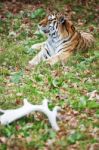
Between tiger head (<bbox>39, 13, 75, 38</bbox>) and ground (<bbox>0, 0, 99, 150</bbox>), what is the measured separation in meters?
0.61

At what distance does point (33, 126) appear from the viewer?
6914mm

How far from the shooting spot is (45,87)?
8812 millimetres

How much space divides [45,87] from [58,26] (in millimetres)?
2690

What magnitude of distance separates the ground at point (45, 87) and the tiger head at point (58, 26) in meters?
0.61

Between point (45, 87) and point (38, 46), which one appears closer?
point (45, 87)

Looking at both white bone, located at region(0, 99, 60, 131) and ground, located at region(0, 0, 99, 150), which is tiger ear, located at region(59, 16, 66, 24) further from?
white bone, located at region(0, 99, 60, 131)

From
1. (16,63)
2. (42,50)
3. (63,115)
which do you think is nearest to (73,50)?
(42,50)

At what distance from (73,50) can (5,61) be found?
157cm

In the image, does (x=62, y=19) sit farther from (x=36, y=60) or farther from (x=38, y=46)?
(x=36, y=60)

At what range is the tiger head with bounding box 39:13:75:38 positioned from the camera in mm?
11055

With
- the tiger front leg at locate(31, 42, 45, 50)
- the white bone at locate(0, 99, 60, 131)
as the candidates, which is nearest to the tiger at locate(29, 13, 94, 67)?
the tiger front leg at locate(31, 42, 45, 50)

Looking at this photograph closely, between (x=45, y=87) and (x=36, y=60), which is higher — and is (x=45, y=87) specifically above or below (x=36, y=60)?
below

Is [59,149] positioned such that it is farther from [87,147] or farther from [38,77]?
[38,77]

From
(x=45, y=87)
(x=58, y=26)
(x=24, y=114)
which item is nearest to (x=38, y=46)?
(x=58, y=26)
